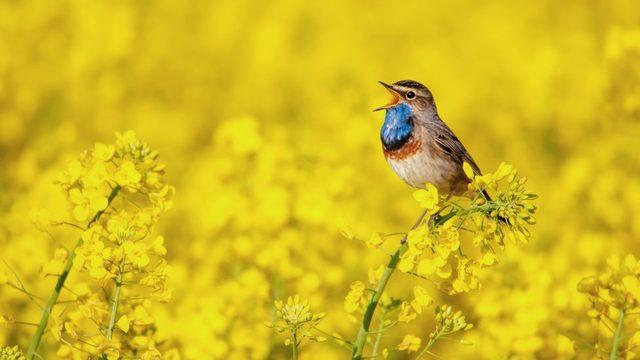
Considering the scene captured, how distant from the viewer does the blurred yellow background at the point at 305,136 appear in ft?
16.6

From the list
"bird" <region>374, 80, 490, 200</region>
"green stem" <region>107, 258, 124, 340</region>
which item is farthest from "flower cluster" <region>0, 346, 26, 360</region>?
"bird" <region>374, 80, 490, 200</region>

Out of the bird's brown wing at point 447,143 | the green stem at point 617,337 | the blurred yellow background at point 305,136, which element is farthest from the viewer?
the blurred yellow background at point 305,136

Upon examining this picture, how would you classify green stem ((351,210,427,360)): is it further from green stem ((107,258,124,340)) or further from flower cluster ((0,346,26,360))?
flower cluster ((0,346,26,360))

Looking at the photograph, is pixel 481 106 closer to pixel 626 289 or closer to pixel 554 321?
pixel 554 321

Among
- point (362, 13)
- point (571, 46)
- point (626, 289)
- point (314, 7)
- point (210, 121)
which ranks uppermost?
point (362, 13)

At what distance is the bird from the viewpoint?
4375mm

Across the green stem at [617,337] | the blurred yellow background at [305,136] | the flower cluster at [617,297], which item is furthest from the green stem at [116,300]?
the green stem at [617,337]

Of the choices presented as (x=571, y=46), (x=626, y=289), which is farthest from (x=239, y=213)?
(x=571, y=46)

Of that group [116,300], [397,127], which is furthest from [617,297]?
[116,300]

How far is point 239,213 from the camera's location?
550 cm

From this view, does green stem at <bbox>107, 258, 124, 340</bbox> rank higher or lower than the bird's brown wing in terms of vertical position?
lower

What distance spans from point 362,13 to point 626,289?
1470 cm

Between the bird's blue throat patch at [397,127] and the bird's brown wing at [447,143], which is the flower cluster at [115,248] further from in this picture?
the bird's brown wing at [447,143]

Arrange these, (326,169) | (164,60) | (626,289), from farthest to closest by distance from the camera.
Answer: (164,60) → (326,169) → (626,289)
